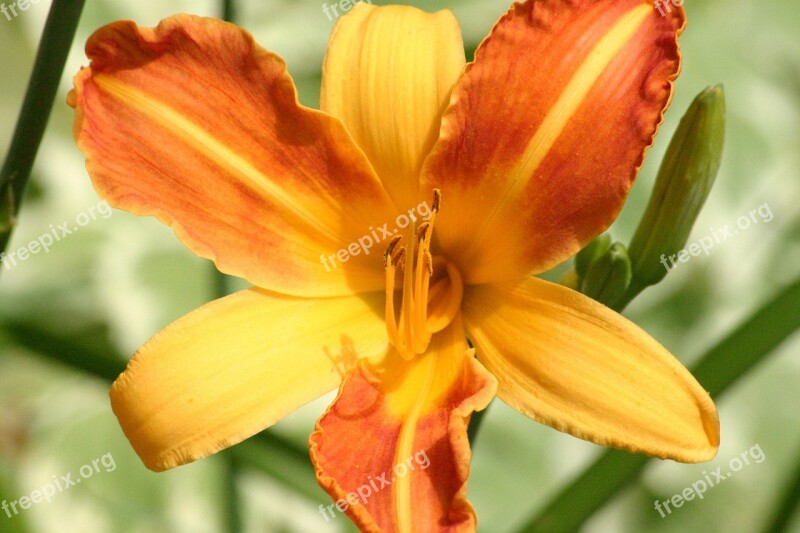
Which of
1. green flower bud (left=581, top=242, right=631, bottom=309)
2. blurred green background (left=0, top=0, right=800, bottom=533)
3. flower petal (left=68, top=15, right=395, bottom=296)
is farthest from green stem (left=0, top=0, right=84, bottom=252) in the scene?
blurred green background (left=0, top=0, right=800, bottom=533)

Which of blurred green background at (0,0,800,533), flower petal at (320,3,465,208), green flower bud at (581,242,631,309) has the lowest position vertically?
blurred green background at (0,0,800,533)

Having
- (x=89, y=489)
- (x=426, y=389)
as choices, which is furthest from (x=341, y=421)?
(x=89, y=489)

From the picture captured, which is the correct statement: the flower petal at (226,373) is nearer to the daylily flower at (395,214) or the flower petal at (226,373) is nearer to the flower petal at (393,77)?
the daylily flower at (395,214)

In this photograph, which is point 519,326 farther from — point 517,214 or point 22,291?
point 22,291

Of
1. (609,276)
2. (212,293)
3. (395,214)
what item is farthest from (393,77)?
(212,293)

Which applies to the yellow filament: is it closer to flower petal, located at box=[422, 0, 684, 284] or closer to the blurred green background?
flower petal, located at box=[422, 0, 684, 284]

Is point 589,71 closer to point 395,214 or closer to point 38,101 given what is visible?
point 395,214
